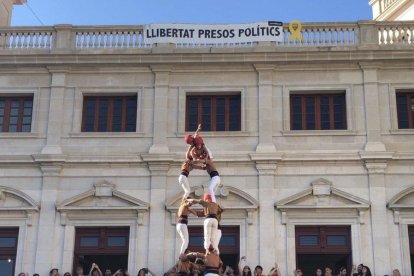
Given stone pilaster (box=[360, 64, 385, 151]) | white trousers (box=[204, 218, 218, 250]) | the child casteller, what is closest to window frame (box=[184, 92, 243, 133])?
stone pilaster (box=[360, 64, 385, 151])

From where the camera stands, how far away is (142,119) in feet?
82.0

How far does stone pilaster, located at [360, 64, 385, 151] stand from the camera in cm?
2406

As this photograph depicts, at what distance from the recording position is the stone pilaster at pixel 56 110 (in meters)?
24.6

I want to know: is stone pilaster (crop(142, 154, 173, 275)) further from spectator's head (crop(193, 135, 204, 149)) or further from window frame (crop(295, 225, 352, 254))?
spectator's head (crop(193, 135, 204, 149))

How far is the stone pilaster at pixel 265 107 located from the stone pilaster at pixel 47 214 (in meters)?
6.54

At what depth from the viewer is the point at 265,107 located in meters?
24.8

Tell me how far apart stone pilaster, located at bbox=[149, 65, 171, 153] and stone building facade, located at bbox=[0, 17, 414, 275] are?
0.04m

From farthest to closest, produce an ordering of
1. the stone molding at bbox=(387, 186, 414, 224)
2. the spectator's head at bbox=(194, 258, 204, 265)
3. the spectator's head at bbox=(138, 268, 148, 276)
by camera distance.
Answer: the stone molding at bbox=(387, 186, 414, 224), the spectator's head at bbox=(138, 268, 148, 276), the spectator's head at bbox=(194, 258, 204, 265)

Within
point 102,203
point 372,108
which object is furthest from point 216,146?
point 372,108

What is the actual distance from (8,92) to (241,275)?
34.4ft

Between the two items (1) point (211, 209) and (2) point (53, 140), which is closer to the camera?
(1) point (211, 209)

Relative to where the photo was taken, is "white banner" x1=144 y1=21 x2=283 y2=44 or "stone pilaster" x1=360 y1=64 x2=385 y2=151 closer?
"stone pilaster" x1=360 y1=64 x2=385 y2=151

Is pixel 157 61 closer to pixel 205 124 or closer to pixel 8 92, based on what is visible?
pixel 205 124

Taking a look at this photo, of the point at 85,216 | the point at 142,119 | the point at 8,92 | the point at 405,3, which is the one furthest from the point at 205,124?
the point at 405,3
